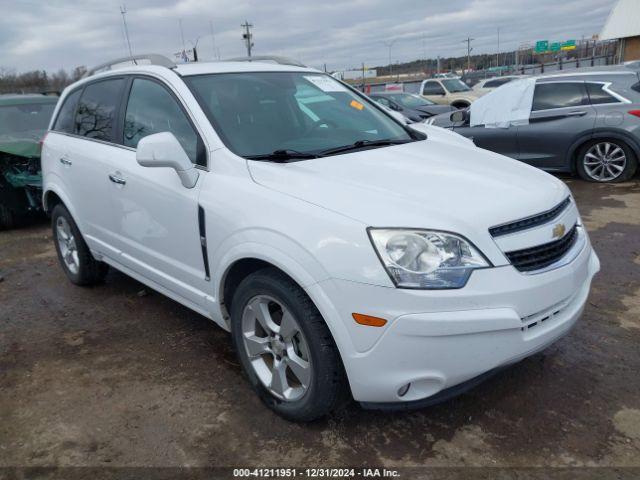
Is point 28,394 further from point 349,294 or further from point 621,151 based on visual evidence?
point 621,151

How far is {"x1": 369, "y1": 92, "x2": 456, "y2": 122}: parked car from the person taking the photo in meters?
13.2

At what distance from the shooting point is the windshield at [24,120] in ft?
23.7

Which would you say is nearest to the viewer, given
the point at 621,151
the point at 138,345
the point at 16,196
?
the point at 138,345

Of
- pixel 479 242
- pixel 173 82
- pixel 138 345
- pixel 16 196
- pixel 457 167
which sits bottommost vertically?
pixel 138 345

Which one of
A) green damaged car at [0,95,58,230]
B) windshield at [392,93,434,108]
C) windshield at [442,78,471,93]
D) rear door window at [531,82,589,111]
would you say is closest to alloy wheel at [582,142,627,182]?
rear door window at [531,82,589,111]

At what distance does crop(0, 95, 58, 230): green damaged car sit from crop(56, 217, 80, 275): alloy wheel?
2.06 meters

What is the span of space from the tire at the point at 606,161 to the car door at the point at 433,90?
10.9m

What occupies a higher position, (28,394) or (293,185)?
(293,185)

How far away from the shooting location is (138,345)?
366 cm

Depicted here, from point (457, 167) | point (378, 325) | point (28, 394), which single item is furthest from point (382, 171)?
point (28, 394)

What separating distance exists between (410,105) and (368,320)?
13234mm

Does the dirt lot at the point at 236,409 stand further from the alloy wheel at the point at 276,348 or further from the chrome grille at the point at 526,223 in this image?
the chrome grille at the point at 526,223

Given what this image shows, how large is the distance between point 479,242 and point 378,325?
534 mm

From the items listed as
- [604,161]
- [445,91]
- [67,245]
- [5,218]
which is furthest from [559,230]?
[445,91]
